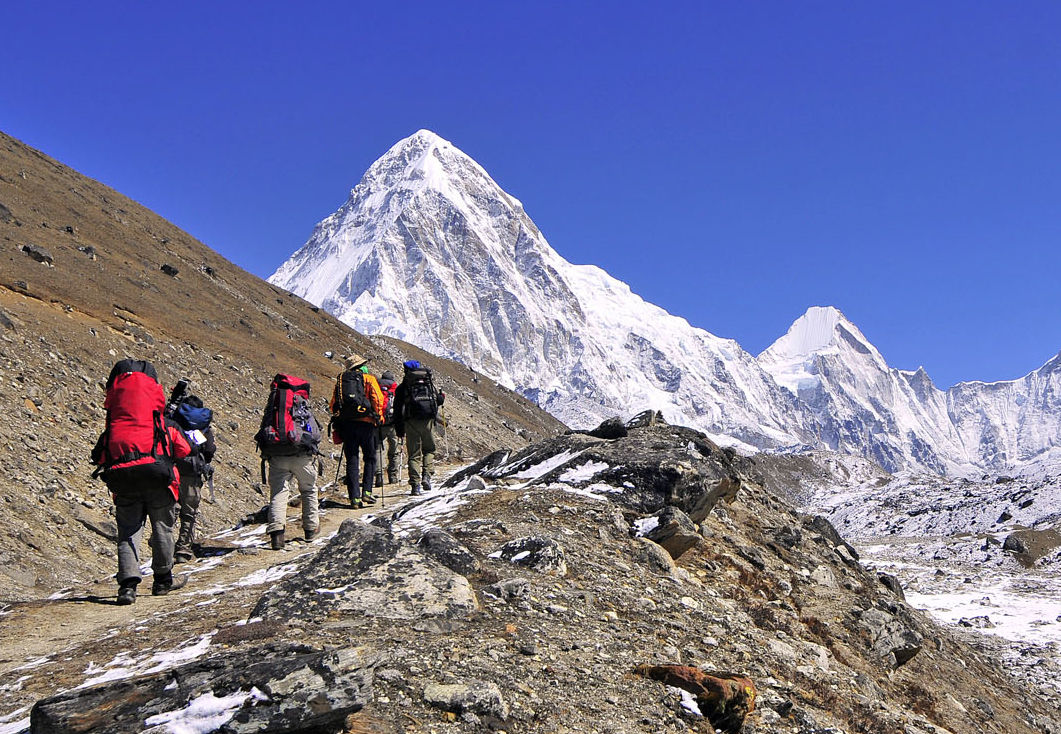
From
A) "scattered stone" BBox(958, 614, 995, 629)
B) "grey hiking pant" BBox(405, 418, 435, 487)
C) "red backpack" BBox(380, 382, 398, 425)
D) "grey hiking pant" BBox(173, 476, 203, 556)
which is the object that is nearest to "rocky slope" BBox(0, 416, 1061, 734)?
"grey hiking pant" BBox(173, 476, 203, 556)

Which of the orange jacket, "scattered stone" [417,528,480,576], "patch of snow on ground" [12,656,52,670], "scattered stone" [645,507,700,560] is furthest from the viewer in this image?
the orange jacket

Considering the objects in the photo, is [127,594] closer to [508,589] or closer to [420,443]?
[508,589]

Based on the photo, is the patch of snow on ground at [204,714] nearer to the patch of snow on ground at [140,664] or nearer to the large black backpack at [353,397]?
the patch of snow on ground at [140,664]

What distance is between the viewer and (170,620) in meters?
7.09

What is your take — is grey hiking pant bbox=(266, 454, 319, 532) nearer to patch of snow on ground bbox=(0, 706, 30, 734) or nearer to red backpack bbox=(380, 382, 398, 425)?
red backpack bbox=(380, 382, 398, 425)

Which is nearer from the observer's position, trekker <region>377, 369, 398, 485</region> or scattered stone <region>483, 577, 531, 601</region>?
scattered stone <region>483, 577, 531, 601</region>

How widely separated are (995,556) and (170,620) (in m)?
30.0

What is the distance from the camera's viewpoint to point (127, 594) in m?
8.41

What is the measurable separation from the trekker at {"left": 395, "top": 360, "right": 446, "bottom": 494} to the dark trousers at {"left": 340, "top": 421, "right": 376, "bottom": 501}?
0.87 m

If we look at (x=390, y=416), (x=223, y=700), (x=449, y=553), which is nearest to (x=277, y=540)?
(x=449, y=553)

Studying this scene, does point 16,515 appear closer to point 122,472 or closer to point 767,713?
point 122,472

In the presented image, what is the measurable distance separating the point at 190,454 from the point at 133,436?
2.76m

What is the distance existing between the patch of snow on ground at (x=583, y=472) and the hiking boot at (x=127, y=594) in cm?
583

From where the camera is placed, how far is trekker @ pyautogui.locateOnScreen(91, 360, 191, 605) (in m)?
8.24
